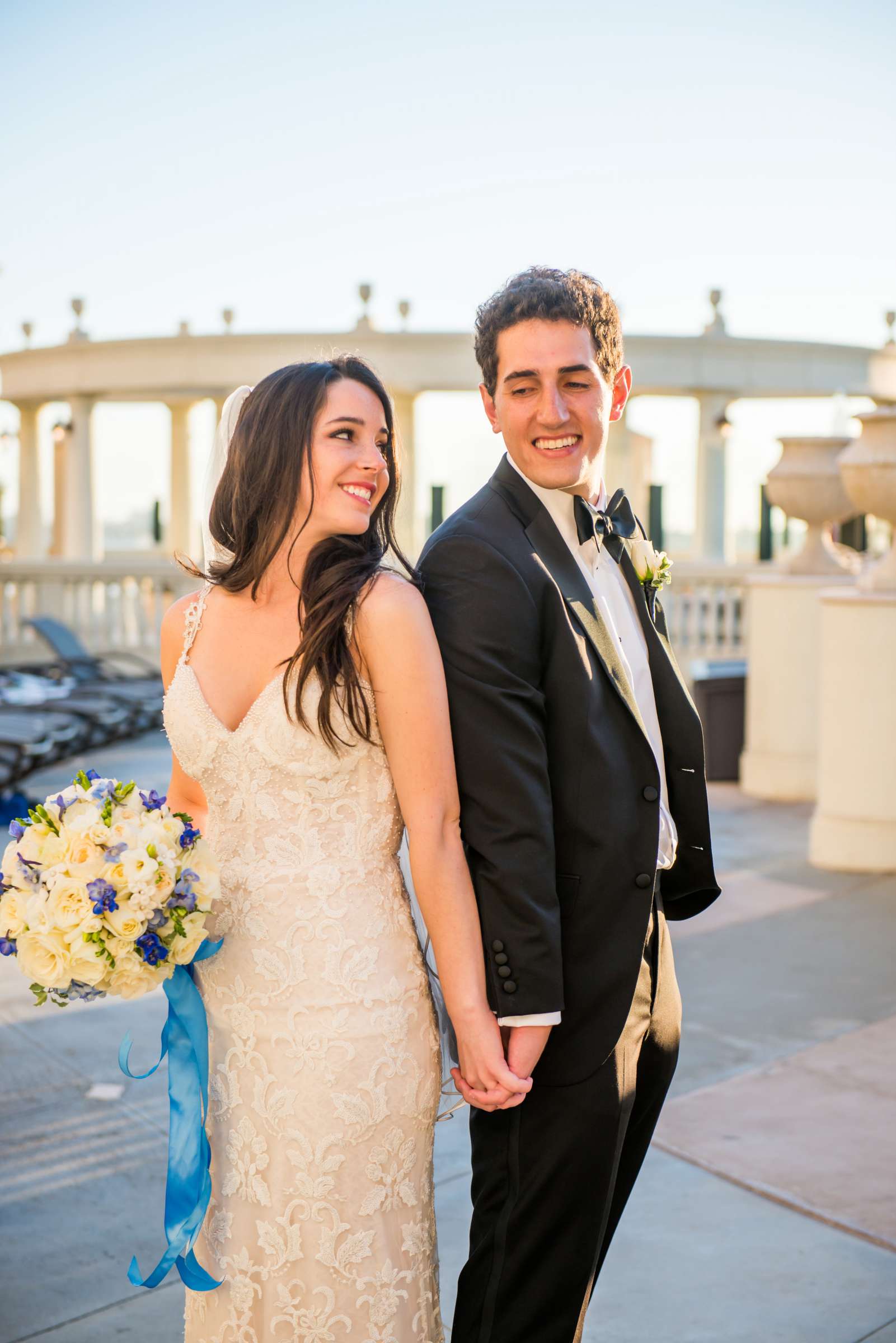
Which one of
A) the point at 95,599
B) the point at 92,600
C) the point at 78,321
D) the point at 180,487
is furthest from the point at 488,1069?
the point at 180,487

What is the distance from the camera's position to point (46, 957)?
212 cm

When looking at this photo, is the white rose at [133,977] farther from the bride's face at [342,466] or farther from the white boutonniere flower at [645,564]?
the white boutonniere flower at [645,564]

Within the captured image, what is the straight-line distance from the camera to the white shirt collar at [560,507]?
7.82ft

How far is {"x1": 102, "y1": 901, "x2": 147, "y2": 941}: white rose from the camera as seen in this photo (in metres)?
2.07

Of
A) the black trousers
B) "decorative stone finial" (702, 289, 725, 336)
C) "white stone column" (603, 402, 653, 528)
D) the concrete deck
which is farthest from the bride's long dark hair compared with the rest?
"decorative stone finial" (702, 289, 725, 336)

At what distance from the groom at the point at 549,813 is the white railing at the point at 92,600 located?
1389 cm

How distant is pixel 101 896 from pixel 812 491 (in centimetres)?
849

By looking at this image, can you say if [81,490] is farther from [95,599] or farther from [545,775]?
[545,775]

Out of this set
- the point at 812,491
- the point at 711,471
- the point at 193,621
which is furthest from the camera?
the point at 711,471

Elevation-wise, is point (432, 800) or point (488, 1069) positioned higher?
point (432, 800)

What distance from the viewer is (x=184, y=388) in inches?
867

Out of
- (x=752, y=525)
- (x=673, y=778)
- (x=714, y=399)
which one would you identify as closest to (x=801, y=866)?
(x=673, y=778)

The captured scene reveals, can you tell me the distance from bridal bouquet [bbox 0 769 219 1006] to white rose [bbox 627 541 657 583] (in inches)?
38.6

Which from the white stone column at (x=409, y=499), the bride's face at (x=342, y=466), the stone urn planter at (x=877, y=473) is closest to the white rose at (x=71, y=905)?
the bride's face at (x=342, y=466)
